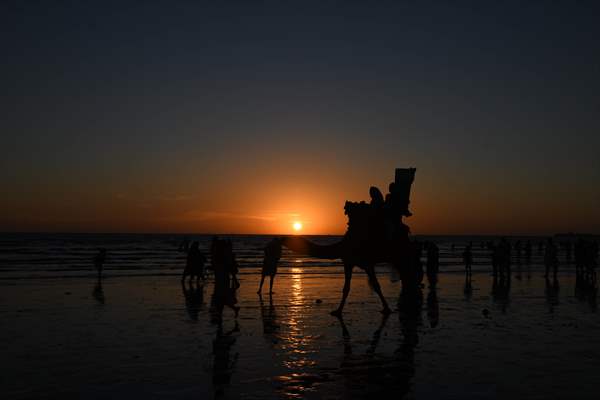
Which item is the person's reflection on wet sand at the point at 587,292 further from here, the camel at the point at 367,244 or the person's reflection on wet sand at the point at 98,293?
the person's reflection on wet sand at the point at 98,293

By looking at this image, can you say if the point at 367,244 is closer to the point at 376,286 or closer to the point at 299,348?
the point at 376,286

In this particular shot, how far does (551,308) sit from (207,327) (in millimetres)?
10423

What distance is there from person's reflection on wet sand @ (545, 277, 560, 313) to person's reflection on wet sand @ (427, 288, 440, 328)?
3.33 meters

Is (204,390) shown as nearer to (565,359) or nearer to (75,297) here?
(565,359)

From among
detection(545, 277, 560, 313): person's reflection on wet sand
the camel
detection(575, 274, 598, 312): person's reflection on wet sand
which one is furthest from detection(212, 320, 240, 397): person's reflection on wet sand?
detection(575, 274, 598, 312): person's reflection on wet sand

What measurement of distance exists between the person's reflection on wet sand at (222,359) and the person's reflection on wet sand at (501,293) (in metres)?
8.27

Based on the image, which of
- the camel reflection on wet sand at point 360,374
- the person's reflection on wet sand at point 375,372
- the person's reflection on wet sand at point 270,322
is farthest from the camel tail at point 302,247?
the person's reflection on wet sand at point 375,372

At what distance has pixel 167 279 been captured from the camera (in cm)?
2906

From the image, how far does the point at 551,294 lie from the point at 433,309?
7.19 meters

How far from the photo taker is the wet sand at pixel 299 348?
792 cm

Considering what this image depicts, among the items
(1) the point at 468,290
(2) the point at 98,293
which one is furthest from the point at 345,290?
(2) the point at 98,293

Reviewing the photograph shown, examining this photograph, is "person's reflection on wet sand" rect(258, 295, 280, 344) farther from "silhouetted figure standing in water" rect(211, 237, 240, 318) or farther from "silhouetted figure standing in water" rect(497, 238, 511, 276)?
"silhouetted figure standing in water" rect(497, 238, 511, 276)

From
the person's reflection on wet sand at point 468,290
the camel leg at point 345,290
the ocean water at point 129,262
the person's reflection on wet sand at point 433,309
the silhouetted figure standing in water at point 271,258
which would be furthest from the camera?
the ocean water at point 129,262

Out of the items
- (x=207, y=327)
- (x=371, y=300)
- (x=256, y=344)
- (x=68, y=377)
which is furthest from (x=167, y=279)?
(x=68, y=377)
